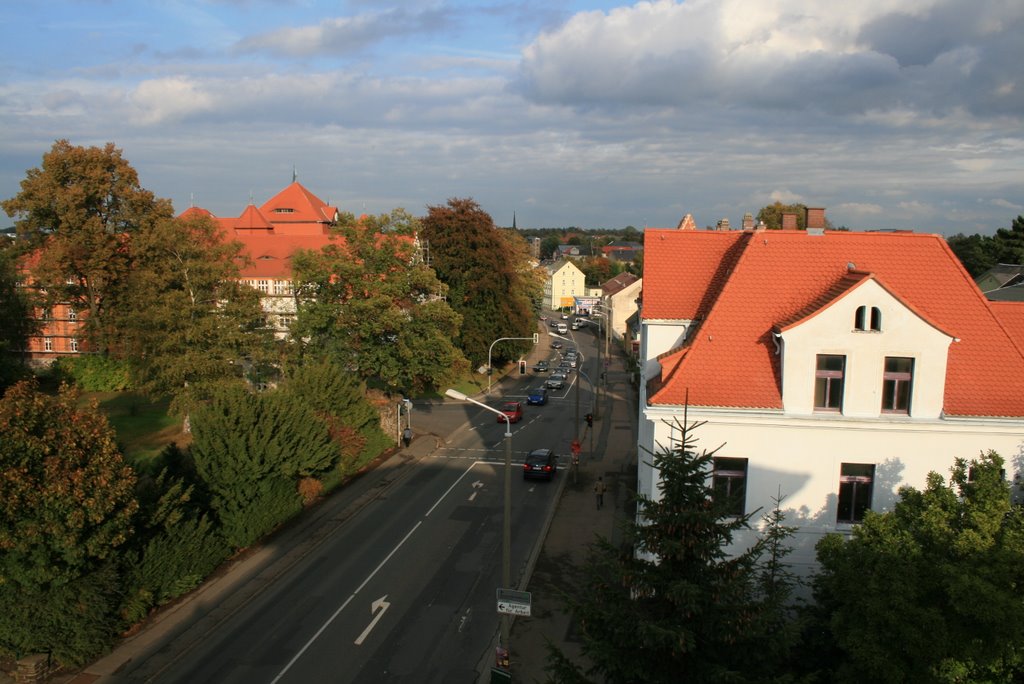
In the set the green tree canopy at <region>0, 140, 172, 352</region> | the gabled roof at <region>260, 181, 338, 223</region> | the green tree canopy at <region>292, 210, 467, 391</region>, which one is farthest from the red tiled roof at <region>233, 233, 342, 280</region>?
the green tree canopy at <region>292, 210, 467, 391</region>

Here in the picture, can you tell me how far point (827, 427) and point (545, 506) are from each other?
16095 mm

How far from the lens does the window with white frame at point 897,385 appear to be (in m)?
17.7

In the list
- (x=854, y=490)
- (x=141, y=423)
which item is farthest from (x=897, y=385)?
(x=141, y=423)

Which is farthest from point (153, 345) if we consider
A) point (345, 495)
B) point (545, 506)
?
point (545, 506)

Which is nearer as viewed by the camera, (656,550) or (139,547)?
(656,550)

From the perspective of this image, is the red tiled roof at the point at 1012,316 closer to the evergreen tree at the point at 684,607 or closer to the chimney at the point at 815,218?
the chimney at the point at 815,218

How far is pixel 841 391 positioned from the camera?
18016mm

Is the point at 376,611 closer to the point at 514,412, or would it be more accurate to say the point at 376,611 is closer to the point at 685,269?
the point at 685,269

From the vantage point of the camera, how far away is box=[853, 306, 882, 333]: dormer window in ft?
57.5

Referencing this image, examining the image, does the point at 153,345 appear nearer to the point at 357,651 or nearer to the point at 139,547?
the point at 139,547

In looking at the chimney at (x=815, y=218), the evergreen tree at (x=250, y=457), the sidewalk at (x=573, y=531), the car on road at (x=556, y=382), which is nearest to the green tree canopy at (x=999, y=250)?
the car on road at (x=556, y=382)

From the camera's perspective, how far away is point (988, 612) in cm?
1101

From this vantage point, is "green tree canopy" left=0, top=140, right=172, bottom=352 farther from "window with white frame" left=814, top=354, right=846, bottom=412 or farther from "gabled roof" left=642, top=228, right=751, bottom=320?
"window with white frame" left=814, top=354, right=846, bottom=412

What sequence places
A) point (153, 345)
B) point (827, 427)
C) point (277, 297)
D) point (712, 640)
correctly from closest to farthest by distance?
point (712, 640) < point (827, 427) < point (153, 345) < point (277, 297)
